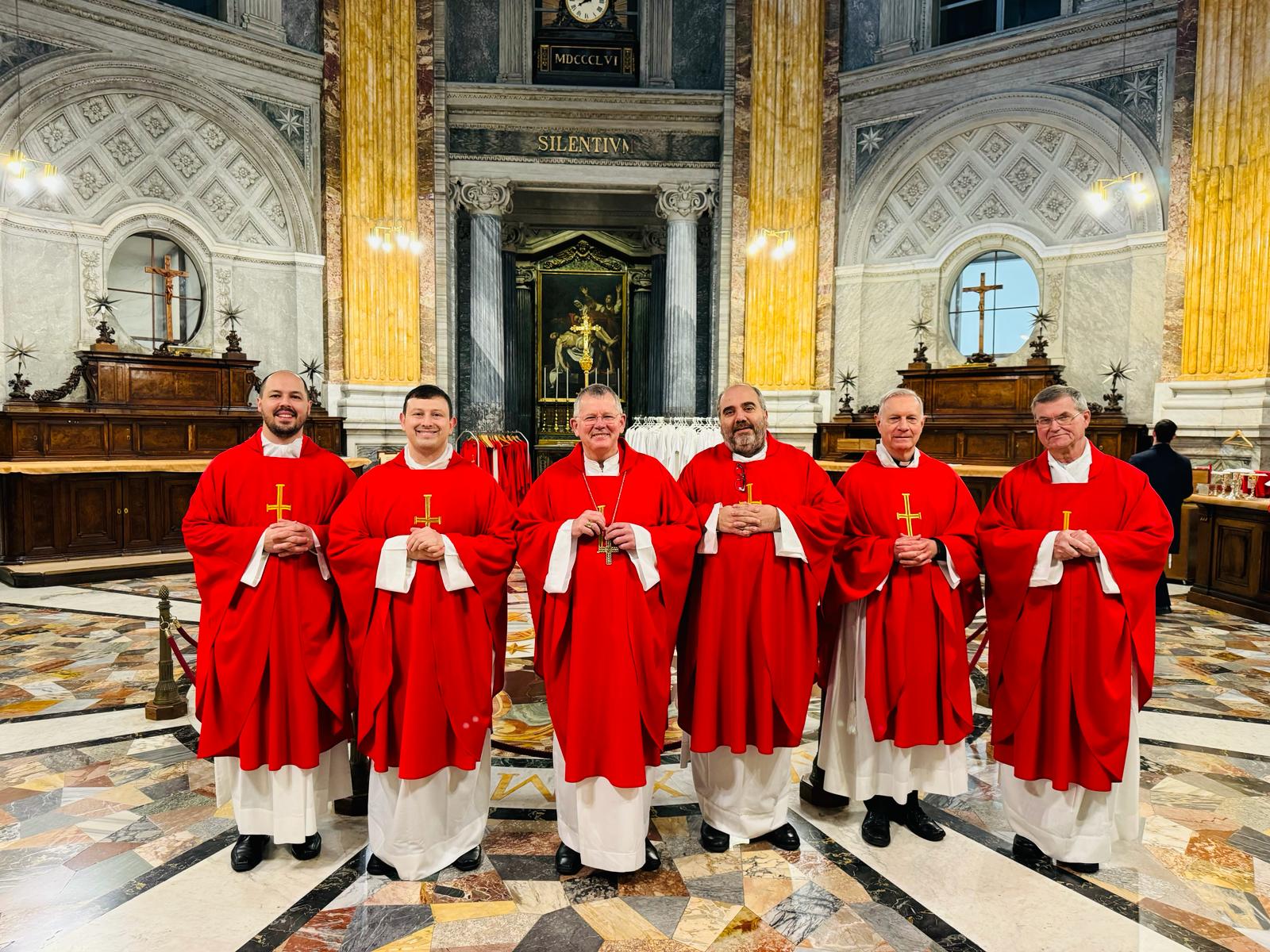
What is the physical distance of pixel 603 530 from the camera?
115 inches

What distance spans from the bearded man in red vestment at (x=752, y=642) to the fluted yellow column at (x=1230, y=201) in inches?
365

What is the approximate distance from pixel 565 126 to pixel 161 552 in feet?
28.9

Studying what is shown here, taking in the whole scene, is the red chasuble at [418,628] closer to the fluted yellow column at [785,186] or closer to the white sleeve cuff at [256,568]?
the white sleeve cuff at [256,568]

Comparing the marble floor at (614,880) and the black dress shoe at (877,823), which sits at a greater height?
the black dress shoe at (877,823)

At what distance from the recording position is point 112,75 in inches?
401

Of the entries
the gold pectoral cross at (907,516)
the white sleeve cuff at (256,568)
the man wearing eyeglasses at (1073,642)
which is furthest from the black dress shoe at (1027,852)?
the white sleeve cuff at (256,568)

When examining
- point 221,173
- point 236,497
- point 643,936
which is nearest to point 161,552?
point 221,173

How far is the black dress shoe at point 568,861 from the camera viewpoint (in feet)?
9.88

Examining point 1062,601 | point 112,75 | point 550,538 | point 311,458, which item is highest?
point 112,75

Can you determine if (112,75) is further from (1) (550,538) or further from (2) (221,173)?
(1) (550,538)

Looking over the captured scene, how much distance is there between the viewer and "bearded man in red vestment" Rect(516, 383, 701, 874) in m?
2.90

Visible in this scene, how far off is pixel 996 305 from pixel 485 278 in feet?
26.4

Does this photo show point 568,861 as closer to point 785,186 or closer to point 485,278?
point 485,278

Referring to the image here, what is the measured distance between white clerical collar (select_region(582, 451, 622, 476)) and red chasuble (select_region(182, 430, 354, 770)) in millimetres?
1095
